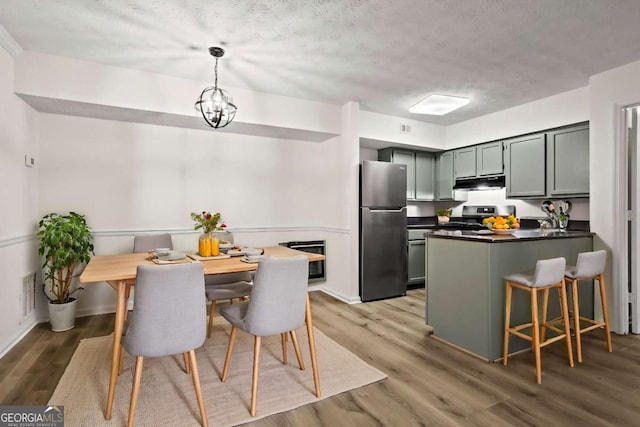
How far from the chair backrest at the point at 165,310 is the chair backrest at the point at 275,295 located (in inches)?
12.1

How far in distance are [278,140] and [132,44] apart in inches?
85.7

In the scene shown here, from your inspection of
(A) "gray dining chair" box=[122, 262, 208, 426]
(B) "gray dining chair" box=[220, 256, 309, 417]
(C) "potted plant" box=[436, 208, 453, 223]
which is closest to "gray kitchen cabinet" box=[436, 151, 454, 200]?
(C) "potted plant" box=[436, 208, 453, 223]

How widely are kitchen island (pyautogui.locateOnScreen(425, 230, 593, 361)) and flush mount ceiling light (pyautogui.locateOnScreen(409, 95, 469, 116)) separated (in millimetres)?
1500

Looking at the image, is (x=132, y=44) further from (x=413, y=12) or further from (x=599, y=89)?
(x=599, y=89)

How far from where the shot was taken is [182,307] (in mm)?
1745

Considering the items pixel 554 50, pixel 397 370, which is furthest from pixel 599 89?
pixel 397 370

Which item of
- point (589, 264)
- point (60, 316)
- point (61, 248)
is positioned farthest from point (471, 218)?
point (60, 316)

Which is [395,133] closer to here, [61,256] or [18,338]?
[61,256]

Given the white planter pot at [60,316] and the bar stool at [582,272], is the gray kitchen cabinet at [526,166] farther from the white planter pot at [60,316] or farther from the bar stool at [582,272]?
the white planter pot at [60,316]

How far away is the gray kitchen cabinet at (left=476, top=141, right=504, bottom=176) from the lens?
4.52 metres

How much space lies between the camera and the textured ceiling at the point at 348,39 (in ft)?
7.45

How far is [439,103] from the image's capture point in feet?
11.9

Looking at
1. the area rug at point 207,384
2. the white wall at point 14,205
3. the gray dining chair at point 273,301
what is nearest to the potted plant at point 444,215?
the area rug at point 207,384

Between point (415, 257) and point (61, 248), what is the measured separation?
4170 mm
